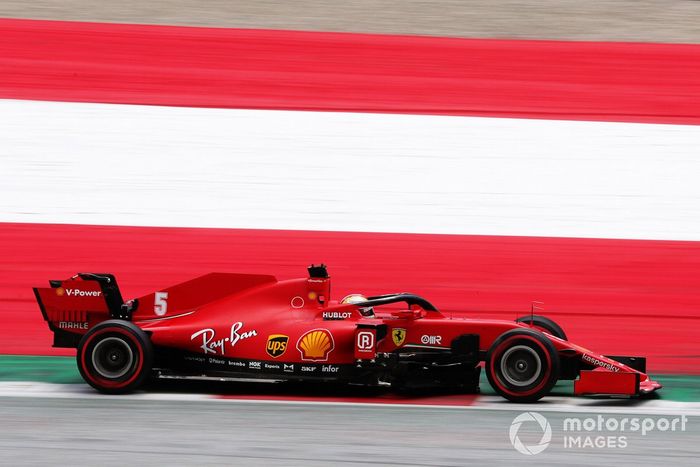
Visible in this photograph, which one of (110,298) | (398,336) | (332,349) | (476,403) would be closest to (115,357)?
(110,298)

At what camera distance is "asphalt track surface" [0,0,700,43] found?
12.6 metres

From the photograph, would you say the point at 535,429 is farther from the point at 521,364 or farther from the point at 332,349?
the point at 332,349

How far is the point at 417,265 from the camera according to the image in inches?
396

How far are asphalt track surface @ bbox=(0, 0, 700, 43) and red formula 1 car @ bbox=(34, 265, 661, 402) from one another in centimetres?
608

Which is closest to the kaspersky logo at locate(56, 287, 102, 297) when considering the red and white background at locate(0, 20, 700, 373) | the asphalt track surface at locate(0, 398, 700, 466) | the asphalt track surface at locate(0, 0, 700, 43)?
the asphalt track surface at locate(0, 398, 700, 466)

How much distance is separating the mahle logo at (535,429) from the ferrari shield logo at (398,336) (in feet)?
3.60

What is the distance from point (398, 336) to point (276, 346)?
3.00 feet

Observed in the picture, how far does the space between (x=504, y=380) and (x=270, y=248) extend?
377 cm

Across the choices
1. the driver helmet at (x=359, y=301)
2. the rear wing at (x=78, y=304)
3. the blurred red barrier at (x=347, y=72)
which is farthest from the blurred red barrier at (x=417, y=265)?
the driver helmet at (x=359, y=301)

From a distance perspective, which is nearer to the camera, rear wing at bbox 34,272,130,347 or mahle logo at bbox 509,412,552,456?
mahle logo at bbox 509,412,552,456

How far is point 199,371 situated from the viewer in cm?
735

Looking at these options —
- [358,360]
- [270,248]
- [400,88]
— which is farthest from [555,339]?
[400,88]

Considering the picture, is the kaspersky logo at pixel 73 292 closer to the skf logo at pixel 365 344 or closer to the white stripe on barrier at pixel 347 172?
the skf logo at pixel 365 344

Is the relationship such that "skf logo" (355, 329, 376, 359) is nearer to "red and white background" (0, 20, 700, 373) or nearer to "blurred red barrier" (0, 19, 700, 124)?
"red and white background" (0, 20, 700, 373)
